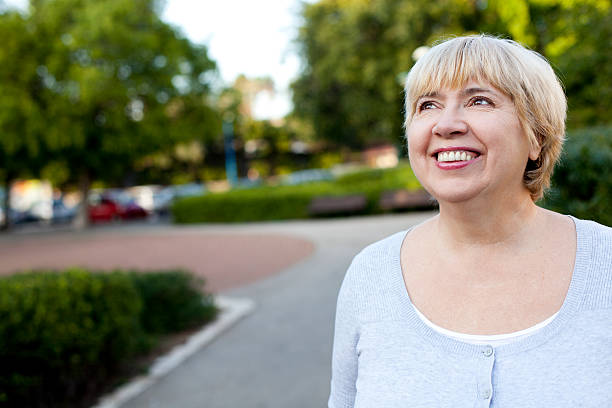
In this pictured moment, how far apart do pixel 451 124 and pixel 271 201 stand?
19.6 metres

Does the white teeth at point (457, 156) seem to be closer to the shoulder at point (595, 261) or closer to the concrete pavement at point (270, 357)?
the shoulder at point (595, 261)

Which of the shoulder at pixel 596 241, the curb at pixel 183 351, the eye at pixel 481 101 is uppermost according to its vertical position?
the eye at pixel 481 101

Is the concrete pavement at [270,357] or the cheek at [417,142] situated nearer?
the cheek at [417,142]

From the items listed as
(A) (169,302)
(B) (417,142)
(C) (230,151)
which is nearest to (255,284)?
(A) (169,302)

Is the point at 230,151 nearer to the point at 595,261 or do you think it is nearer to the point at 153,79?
the point at 153,79

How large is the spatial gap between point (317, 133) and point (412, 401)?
2646 cm

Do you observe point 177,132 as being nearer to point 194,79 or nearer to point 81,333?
point 194,79

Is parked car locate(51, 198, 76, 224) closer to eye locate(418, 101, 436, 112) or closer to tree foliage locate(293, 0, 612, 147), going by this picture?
tree foliage locate(293, 0, 612, 147)

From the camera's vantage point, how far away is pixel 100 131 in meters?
22.1

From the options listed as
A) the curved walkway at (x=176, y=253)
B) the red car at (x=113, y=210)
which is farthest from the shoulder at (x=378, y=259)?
the red car at (x=113, y=210)

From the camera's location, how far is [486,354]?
127 cm

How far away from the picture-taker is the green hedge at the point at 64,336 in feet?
12.0

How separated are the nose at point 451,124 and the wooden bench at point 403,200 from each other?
16047 mm

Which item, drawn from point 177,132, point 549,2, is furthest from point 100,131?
point 549,2
